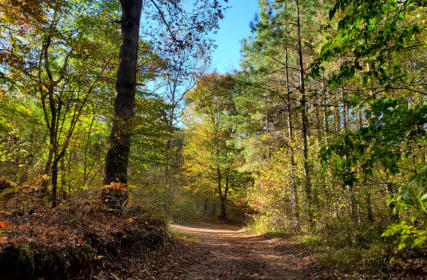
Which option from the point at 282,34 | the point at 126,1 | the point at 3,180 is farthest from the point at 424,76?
the point at 3,180

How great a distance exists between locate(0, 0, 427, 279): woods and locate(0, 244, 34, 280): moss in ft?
0.52

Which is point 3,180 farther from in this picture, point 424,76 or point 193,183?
point 193,183

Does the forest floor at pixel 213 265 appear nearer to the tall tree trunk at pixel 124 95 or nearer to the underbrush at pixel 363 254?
the underbrush at pixel 363 254

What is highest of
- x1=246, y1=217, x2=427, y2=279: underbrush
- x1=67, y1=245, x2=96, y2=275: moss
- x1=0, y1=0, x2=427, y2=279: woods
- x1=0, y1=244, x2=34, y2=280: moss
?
x1=0, y1=0, x2=427, y2=279: woods

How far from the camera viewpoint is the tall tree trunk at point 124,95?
6250 millimetres

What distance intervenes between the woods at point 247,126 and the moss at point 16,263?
0.52 feet

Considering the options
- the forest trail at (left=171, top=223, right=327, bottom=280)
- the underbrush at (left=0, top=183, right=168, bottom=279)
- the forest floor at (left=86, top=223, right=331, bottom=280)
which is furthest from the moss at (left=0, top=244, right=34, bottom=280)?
the forest trail at (left=171, top=223, right=327, bottom=280)

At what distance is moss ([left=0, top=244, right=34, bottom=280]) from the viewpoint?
2705 mm

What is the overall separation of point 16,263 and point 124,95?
15.4 feet

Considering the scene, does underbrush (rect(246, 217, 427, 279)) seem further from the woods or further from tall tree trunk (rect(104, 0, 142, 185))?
tall tree trunk (rect(104, 0, 142, 185))

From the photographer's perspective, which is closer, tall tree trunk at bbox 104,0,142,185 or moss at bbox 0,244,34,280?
moss at bbox 0,244,34,280

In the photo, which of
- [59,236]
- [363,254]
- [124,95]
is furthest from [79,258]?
[363,254]

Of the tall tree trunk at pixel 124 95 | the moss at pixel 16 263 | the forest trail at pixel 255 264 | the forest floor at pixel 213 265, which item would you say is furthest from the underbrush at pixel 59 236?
the forest trail at pixel 255 264

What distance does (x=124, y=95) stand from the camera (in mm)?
6629
